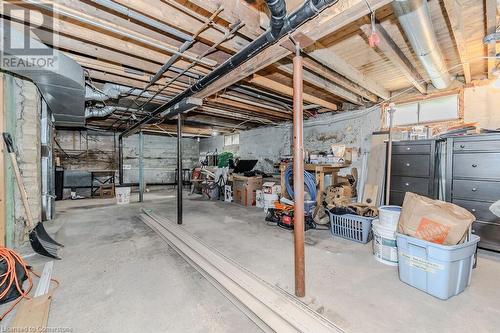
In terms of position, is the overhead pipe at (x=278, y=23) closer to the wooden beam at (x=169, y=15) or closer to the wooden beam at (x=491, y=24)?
the wooden beam at (x=169, y=15)

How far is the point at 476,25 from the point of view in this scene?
217 centimetres

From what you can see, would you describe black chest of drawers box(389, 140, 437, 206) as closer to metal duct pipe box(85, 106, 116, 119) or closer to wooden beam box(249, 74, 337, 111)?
wooden beam box(249, 74, 337, 111)

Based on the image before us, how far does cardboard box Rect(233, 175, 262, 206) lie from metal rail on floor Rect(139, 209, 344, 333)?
9.25ft

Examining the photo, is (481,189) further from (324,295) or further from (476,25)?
(324,295)

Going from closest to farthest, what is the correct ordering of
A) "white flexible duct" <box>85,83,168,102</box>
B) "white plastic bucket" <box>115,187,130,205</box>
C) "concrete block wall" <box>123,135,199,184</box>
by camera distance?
"white flexible duct" <box>85,83,168,102</box> → "white plastic bucket" <box>115,187,130,205</box> → "concrete block wall" <box>123,135,199,184</box>

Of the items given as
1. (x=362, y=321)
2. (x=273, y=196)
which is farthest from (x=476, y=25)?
(x=273, y=196)

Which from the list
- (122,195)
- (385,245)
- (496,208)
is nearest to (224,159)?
(122,195)

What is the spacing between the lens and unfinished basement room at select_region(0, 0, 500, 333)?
63.7 inches

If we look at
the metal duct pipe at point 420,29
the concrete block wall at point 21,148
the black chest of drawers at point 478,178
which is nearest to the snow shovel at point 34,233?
the concrete block wall at point 21,148

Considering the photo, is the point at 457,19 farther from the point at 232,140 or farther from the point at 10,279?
the point at 232,140

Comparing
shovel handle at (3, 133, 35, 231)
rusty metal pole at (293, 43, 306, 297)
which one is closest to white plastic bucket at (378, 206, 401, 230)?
rusty metal pole at (293, 43, 306, 297)

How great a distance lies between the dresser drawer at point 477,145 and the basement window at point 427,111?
1.15m

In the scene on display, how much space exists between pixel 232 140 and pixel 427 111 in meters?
6.33

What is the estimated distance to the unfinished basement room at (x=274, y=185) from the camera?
162 cm
